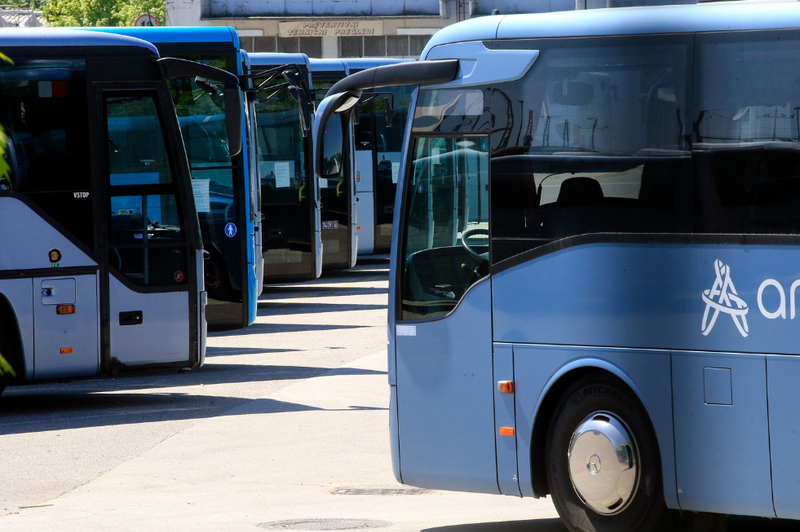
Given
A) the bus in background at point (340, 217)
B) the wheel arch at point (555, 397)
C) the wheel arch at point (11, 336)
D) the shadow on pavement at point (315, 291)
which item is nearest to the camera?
the wheel arch at point (555, 397)

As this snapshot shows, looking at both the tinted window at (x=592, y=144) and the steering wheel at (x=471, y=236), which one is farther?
the steering wheel at (x=471, y=236)

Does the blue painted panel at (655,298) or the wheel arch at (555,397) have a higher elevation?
the blue painted panel at (655,298)

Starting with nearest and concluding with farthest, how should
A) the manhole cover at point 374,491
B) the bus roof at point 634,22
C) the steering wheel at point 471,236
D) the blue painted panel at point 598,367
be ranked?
the bus roof at point 634,22, the blue painted panel at point 598,367, the steering wheel at point 471,236, the manhole cover at point 374,491

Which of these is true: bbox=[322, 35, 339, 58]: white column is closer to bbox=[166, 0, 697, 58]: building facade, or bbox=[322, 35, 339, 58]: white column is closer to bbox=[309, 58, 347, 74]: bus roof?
bbox=[166, 0, 697, 58]: building facade

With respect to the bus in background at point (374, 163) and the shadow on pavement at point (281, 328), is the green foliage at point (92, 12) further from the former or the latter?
the shadow on pavement at point (281, 328)

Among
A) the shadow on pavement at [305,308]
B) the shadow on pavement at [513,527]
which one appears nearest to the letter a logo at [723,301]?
the shadow on pavement at [513,527]

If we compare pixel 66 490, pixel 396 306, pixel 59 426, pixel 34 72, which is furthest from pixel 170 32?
pixel 396 306

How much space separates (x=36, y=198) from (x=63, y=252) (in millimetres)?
575

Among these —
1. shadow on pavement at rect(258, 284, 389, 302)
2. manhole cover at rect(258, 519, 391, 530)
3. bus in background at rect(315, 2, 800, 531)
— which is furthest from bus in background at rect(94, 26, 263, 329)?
bus in background at rect(315, 2, 800, 531)

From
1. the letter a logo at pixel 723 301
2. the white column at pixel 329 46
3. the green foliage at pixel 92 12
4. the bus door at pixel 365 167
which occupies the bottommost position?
the letter a logo at pixel 723 301

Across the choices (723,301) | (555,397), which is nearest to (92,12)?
(555,397)

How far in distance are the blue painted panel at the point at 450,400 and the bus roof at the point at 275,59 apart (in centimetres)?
1425

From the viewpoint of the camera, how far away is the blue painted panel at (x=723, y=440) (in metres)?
5.61

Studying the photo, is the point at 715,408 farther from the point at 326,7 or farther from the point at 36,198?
the point at 326,7
